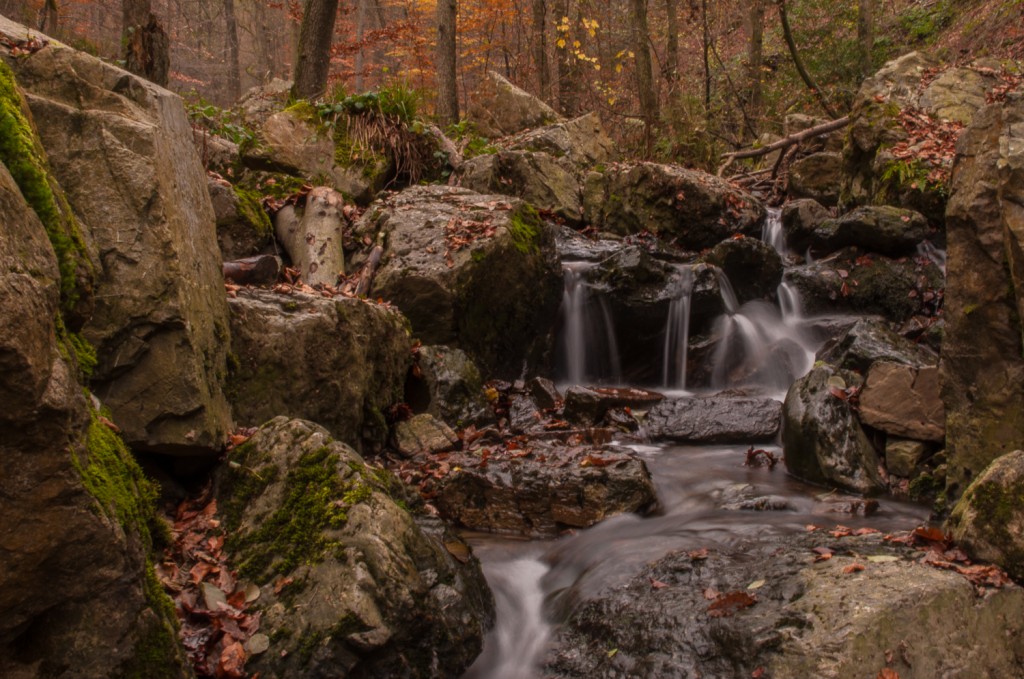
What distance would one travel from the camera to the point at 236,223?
791cm

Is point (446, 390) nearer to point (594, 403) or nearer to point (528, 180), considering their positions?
point (594, 403)

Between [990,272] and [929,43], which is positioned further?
[929,43]

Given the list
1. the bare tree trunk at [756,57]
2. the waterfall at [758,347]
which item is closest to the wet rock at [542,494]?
the waterfall at [758,347]

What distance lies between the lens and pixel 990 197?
4949 mm

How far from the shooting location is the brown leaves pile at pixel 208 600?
10.1 ft

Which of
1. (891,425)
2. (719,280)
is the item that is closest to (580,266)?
(719,280)

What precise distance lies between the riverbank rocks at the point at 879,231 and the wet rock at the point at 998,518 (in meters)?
6.97

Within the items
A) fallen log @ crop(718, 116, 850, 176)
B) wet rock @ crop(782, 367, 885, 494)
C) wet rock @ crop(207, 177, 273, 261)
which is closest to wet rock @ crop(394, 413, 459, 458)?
wet rock @ crop(207, 177, 273, 261)

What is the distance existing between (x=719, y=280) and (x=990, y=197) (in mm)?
4870

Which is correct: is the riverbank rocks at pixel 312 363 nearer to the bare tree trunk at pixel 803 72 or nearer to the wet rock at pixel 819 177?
the wet rock at pixel 819 177

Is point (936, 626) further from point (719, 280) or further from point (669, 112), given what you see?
point (669, 112)

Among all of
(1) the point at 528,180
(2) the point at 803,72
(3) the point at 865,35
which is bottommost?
(1) the point at 528,180

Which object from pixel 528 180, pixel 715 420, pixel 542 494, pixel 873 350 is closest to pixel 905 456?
pixel 873 350

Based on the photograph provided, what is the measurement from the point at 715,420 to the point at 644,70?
33.1 feet
